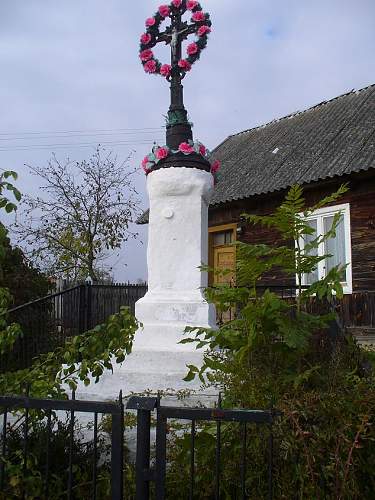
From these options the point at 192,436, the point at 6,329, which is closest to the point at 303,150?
the point at 6,329

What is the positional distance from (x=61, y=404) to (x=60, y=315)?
6.44 m

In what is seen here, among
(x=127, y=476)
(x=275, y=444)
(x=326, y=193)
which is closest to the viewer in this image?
(x=275, y=444)

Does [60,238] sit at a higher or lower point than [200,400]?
higher

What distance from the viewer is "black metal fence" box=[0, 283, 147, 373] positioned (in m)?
7.34

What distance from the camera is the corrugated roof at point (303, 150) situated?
1037 cm

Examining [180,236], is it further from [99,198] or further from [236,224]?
[99,198]

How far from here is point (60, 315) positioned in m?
8.45

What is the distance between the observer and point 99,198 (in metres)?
17.0

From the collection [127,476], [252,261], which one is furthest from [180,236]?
[127,476]

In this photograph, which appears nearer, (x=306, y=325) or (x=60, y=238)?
(x=306, y=325)

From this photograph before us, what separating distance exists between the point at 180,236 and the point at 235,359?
327cm

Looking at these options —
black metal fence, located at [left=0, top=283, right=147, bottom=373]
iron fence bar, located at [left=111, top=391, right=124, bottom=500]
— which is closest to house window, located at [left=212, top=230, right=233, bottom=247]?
black metal fence, located at [left=0, top=283, right=147, bottom=373]

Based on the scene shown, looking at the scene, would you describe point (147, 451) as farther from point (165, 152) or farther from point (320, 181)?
point (320, 181)

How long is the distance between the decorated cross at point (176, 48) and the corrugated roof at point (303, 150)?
179 inches
